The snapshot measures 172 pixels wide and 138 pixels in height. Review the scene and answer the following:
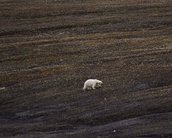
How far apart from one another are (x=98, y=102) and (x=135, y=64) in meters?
12.9

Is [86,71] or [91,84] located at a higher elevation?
[86,71]

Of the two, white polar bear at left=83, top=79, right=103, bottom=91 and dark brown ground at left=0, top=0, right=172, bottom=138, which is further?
white polar bear at left=83, top=79, right=103, bottom=91

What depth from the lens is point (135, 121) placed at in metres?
32.4

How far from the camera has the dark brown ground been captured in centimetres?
3303

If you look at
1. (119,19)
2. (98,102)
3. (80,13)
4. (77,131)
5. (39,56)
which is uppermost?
(80,13)

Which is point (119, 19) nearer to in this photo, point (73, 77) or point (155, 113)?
point (73, 77)

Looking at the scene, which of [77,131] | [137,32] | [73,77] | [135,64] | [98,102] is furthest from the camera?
[137,32]

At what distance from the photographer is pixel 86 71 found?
4722cm

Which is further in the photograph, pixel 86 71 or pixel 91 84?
pixel 86 71

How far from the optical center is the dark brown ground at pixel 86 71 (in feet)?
108

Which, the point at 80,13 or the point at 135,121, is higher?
the point at 80,13

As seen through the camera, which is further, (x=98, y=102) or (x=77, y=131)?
(x=98, y=102)

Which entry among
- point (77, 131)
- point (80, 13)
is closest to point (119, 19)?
point (80, 13)

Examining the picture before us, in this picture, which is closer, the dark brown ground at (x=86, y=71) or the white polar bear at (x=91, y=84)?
the dark brown ground at (x=86, y=71)
